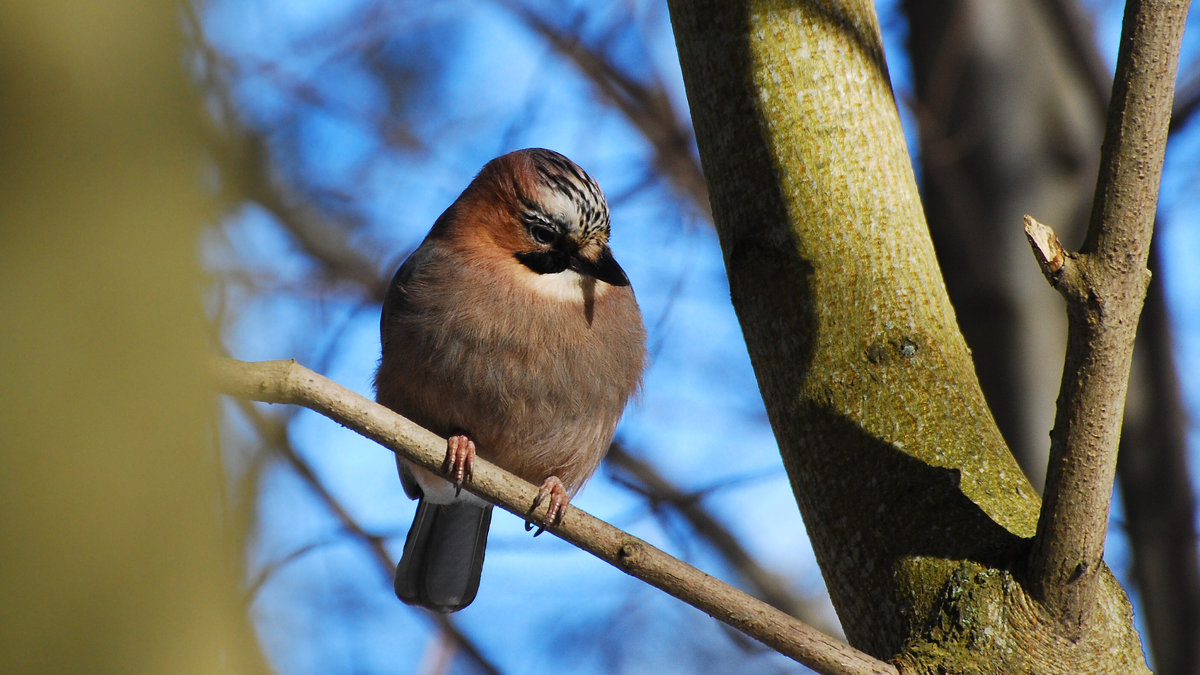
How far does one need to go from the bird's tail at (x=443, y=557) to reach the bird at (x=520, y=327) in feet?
1.09

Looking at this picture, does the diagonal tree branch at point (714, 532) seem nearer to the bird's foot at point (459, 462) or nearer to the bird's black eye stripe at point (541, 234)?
the bird's black eye stripe at point (541, 234)

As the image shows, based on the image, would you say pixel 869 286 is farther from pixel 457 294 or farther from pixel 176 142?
pixel 176 142

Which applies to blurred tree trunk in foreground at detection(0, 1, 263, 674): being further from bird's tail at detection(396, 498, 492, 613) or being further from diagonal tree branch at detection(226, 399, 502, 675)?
diagonal tree branch at detection(226, 399, 502, 675)

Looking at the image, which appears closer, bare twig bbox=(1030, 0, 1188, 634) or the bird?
bare twig bbox=(1030, 0, 1188, 634)

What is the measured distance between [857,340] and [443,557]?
8.03 ft

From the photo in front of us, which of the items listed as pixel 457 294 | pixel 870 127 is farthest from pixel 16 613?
pixel 457 294

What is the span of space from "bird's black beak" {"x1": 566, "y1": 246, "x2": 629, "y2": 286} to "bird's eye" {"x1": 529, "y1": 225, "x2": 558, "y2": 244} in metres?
0.13

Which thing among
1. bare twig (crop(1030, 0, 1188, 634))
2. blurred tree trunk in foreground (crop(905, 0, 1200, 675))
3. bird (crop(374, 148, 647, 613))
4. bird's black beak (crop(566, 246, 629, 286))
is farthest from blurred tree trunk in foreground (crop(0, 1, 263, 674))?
blurred tree trunk in foreground (crop(905, 0, 1200, 675))

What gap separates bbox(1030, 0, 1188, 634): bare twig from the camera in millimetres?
2090

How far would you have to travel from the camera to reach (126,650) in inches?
33.5

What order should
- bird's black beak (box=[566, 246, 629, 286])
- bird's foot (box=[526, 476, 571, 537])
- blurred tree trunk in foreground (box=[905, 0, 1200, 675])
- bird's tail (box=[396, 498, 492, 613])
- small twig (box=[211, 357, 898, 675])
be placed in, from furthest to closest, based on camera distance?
blurred tree trunk in foreground (box=[905, 0, 1200, 675]), bird's tail (box=[396, 498, 492, 613]), bird's black beak (box=[566, 246, 629, 286]), bird's foot (box=[526, 476, 571, 537]), small twig (box=[211, 357, 898, 675])

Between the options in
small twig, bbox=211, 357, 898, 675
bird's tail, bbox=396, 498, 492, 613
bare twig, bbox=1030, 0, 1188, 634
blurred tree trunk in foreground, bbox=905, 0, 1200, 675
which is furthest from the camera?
blurred tree trunk in foreground, bbox=905, 0, 1200, 675

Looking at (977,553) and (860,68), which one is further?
(860,68)

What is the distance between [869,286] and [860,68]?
27.8 inches
